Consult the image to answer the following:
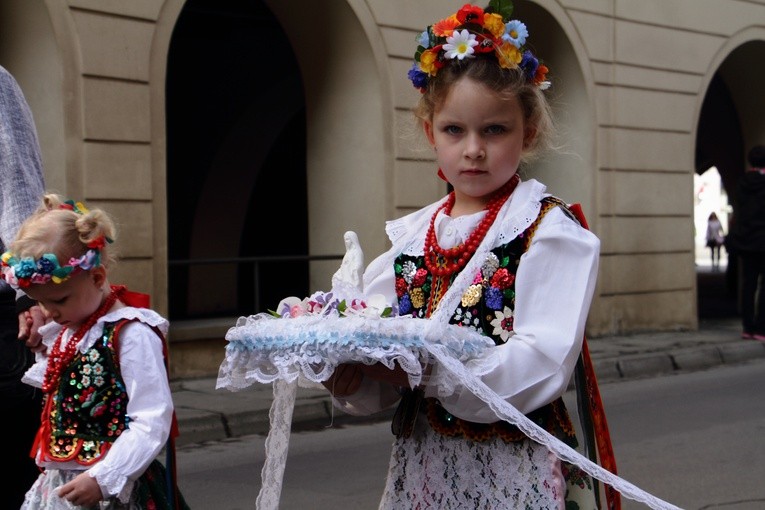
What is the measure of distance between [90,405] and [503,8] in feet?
4.49

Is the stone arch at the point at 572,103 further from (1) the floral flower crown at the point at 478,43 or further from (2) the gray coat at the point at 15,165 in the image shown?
(1) the floral flower crown at the point at 478,43

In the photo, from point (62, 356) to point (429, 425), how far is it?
1019 mm

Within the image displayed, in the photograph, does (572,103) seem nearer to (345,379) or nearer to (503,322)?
(503,322)

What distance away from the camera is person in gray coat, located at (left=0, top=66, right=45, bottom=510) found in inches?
124

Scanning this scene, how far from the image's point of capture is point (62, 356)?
2.98 meters

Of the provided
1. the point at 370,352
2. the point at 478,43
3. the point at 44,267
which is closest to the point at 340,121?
the point at 44,267

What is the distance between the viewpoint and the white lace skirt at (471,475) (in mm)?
2357

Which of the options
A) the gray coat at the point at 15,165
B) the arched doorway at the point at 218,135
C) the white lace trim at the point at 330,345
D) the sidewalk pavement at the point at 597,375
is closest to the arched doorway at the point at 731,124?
the sidewalk pavement at the point at 597,375

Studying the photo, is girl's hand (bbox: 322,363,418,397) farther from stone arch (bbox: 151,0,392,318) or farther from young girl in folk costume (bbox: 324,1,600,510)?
stone arch (bbox: 151,0,392,318)

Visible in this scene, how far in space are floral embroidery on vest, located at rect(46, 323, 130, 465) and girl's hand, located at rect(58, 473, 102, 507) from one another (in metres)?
0.08

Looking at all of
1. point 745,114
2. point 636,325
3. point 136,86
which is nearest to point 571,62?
point 636,325

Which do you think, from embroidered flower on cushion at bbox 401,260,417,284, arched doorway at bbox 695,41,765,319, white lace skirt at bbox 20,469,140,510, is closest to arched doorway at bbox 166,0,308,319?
arched doorway at bbox 695,41,765,319

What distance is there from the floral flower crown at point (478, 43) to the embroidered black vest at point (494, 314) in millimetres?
288

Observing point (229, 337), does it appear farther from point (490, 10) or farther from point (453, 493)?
point (490, 10)
